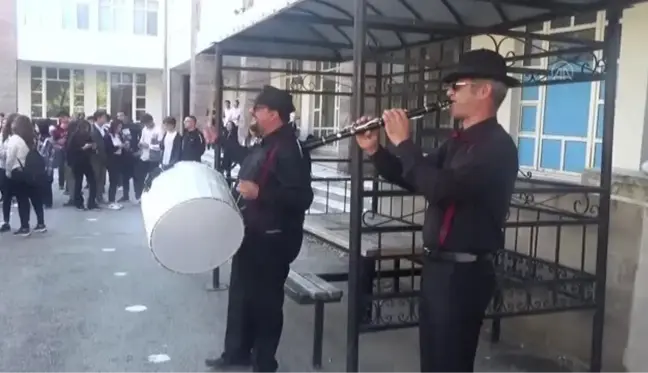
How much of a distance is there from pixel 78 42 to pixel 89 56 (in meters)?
0.68

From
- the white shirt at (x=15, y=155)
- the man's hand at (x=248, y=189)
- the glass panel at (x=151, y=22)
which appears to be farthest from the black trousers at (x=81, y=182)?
the glass panel at (x=151, y=22)

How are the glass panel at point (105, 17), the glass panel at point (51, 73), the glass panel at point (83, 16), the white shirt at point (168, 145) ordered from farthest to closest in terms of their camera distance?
1. the glass panel at point (51, 73)
2. the glass panel at point (105, 17)
3. the glass panel at point (83, 16)
4. the white shirt at point (168, 145)

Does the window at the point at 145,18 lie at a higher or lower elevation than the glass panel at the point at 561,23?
higher

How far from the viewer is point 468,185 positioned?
100.0 inches

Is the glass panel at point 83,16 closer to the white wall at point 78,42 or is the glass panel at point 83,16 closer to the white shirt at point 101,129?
the white wall at point 78,42

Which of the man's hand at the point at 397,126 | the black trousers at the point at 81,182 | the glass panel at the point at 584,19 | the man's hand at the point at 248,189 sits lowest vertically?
the black trousers at the point at 81,182

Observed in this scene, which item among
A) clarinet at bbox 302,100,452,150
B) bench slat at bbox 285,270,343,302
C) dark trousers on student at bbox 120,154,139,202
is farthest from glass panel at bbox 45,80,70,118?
clarinet at bbox 302,100,452,150

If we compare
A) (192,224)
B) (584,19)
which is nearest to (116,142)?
(584,19)

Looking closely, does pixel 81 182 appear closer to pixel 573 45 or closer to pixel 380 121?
pixel 573 45

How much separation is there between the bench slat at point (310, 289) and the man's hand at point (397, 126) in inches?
70.2

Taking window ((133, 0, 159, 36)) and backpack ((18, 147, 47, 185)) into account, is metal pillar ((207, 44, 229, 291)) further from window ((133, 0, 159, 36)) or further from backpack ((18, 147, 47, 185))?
window ((133, 0, 159, 36))

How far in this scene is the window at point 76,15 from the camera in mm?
27156

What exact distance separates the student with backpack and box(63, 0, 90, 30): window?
67.0 feet

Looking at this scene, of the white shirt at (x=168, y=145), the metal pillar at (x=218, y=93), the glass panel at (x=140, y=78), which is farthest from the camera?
the glass panel at (x=140, y=78)
